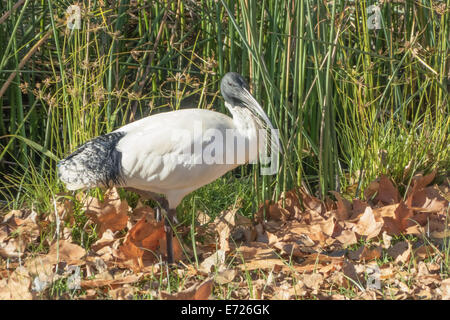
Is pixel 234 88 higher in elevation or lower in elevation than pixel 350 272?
higher

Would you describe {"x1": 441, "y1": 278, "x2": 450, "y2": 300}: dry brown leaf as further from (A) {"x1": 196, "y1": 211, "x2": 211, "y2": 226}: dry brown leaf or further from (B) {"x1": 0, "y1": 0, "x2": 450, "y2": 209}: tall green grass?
(A) {"x1": 196, "y1": 211, "x2": 211, "y2": 226}: dry brown leaf

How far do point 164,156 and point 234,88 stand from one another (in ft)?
1.46

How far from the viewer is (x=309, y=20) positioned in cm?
306

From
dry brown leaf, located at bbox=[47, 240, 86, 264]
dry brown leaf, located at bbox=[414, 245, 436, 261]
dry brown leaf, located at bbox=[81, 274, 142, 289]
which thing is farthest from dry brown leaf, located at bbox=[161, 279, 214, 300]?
dry brown leaf, located at bbox=[414, 245, 436, 261]

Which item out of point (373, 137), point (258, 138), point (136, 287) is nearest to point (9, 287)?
point (136, 287)

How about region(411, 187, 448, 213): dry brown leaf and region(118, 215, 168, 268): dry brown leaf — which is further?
region(411, 187, 448, 213): dry brown leaf

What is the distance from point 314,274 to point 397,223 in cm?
65

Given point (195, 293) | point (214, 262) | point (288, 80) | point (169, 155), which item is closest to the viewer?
point (195, 293)

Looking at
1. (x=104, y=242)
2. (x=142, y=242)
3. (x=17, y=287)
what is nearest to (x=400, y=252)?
(x=142, y=242)

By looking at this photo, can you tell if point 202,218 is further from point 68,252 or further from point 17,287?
point 17,287

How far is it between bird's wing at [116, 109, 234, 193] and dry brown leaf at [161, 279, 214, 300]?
657 mm

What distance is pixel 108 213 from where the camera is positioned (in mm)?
3064

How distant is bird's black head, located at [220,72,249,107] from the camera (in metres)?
3.16

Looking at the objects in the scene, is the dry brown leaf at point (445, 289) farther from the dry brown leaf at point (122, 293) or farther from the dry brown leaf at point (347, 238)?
the dry brown leaf at point (122, 293)
